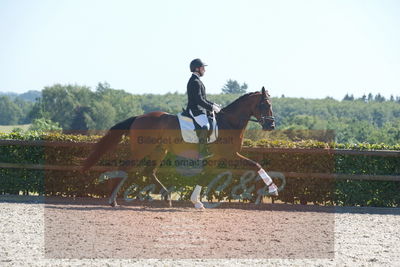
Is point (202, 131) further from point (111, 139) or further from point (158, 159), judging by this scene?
point (111, 139)

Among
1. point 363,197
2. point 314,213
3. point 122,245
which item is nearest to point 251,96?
point 314,213

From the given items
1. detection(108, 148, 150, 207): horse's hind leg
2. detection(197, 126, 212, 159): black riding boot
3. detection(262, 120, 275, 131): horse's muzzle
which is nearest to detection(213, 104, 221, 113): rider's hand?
detection(197, 126, 212, 159): black riding boot

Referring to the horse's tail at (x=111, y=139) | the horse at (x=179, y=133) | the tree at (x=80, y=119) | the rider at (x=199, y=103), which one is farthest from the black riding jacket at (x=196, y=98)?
the tree at (x=80, y=119)

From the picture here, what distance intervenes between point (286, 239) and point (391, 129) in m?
131

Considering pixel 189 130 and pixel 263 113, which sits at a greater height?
pixel 263 113

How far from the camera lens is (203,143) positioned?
37.0ft

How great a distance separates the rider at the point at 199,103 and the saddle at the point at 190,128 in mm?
80

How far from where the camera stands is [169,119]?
11.5 metres

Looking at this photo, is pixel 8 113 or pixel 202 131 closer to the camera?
pixel 202 131

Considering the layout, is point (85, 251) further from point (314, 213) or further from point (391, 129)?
point (391, 129)

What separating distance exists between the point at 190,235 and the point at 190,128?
125 inches

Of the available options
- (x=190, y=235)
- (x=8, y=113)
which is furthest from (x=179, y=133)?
(x=8, y=113)

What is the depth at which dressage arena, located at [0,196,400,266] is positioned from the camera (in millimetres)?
7211

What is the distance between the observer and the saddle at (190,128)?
11.2 meters
